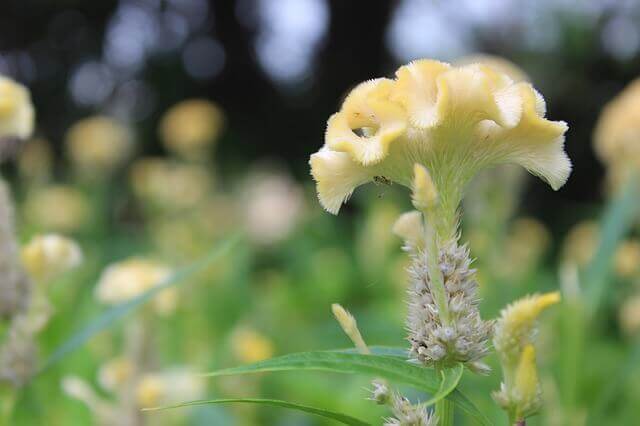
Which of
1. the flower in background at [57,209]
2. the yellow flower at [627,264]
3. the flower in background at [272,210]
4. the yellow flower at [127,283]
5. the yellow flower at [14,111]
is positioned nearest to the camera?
the yellow flower at [14,111]

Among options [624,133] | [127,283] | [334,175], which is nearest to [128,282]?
[127,283]

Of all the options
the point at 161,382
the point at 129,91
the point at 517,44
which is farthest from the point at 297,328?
the point at 129,91

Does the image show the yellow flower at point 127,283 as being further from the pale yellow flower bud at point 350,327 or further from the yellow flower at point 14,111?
the pale yellow flower bud at point 350,327

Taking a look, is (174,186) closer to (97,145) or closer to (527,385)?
(97,145)

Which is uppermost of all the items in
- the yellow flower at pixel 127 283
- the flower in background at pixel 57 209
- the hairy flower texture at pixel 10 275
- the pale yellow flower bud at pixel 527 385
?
the flower in background at pixel 57 209

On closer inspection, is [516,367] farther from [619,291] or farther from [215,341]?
[619,291]

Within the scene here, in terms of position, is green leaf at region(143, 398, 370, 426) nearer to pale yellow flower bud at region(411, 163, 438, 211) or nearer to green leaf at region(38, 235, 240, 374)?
pale yellow flower bud at region(411, 163, 438, 211)

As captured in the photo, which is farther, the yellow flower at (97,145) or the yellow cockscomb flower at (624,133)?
the yellow flower at (97,145)

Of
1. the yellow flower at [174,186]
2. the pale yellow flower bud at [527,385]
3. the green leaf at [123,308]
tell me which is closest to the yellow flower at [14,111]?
the green leaf at [123,308]
